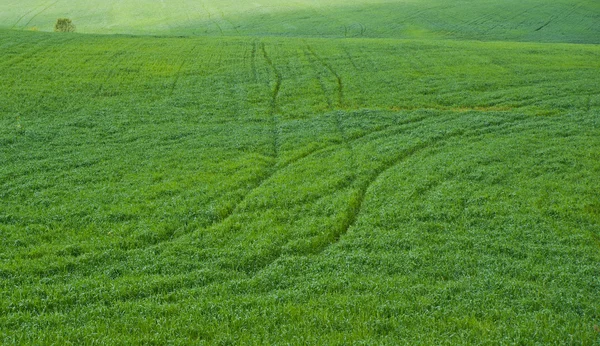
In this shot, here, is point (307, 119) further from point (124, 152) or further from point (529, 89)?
point (529, 89)

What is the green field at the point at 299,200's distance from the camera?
11.3m

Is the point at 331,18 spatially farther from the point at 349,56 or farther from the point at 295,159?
the point at 295,159

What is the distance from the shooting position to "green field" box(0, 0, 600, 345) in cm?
1126

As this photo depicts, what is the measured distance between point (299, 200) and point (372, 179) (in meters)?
4.03

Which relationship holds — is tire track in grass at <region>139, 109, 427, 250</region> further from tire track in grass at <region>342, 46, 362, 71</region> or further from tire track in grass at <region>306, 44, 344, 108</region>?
tire track in grass at <region>342, 46, 362, 71</region>

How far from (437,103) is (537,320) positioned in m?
23.5

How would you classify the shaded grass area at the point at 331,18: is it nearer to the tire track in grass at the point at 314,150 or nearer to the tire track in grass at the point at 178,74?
the tire track in grass at the point at 178,74

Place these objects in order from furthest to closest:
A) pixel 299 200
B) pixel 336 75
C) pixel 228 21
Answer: pixel 228 21 < pixel 336 75 < pixel 299 200

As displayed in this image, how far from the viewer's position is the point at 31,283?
41.8ft

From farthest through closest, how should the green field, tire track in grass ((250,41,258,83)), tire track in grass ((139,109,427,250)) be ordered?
tire track in grass ((250,41,258,83)) → tire track in grass ((139,109,427,250)) → the green field

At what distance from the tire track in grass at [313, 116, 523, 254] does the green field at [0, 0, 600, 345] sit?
0.38 feet

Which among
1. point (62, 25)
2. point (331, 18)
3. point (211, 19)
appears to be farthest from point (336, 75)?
point (62, 25)

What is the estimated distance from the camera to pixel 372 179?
20.5m

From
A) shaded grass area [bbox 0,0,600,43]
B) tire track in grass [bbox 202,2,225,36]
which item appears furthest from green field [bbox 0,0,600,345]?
tire track in grass [bbox 202,2,225,36]
